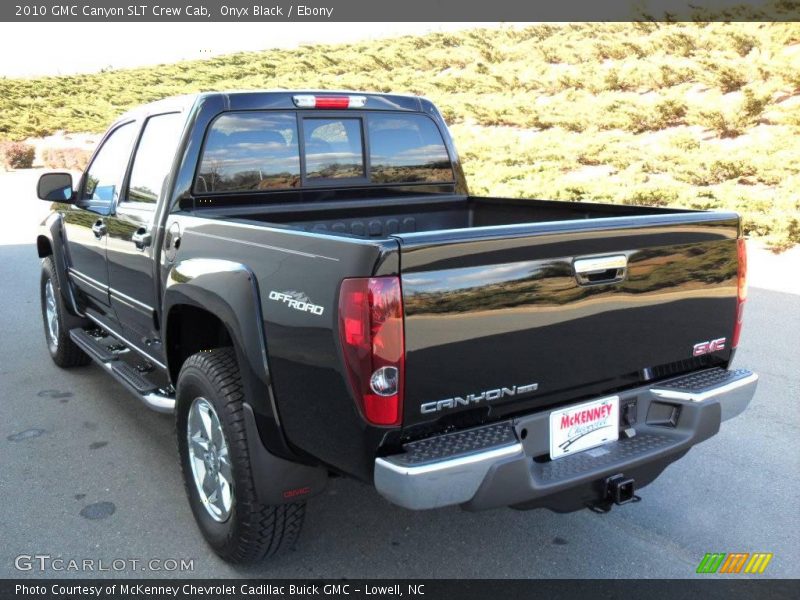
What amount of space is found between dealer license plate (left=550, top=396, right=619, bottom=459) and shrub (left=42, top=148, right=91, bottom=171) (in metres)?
27.1

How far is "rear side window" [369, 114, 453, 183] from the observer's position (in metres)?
4.38

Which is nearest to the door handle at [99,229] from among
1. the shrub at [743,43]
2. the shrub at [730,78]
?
the shrub at [730,78]

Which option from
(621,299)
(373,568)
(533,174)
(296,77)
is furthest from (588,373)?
(296,77)

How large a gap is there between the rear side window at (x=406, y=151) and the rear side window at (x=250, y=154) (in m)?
0.53

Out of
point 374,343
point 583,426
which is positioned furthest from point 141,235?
point 583,426

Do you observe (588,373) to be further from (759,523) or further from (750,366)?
(750,366)

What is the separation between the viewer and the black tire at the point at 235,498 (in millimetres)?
2869

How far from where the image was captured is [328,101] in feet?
13.5

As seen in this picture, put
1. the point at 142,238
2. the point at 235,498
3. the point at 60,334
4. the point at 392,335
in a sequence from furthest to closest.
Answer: the point at 60,334 → the point at 142,238 → the point at 235,498 → the point at 392,335

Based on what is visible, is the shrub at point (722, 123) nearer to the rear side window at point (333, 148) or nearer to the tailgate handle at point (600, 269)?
the rear side window at point (333, 148)

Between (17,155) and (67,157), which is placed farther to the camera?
(17,155)

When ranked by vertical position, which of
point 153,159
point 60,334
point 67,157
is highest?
point 153,159

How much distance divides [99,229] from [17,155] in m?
27.0

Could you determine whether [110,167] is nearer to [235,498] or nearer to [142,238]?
[142,238]
